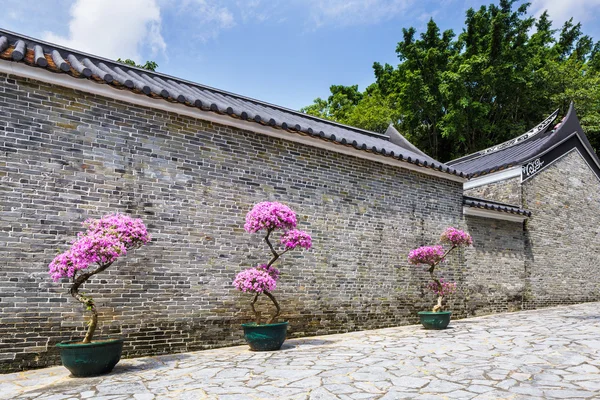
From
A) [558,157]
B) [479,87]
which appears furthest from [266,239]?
[479,87]

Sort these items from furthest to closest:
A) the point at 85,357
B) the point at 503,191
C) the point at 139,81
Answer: the point at 503,191 → the point at 139,81 → the point at 85,357

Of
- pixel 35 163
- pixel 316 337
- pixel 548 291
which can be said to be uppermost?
pixel 35 163

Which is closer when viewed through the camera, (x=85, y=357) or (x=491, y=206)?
(x=85, y=357)

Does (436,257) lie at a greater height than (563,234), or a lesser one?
lesser

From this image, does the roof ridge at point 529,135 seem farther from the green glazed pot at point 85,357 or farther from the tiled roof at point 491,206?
the green glazed pot at point 85,357

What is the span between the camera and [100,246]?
15.6 ft

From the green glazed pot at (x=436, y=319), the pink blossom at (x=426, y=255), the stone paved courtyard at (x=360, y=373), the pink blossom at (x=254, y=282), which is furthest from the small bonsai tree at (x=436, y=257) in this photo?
the pink blossom at (x=254, y=282)

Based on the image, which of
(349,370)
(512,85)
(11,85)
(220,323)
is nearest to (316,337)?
(220,323)

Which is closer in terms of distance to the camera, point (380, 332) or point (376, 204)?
point (380, 332)

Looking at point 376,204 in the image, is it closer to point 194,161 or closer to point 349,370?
point 194,161

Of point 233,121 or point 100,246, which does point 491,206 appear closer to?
point 233,121

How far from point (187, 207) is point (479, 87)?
66.6ft

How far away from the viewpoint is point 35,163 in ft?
17.7

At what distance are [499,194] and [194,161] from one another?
9.86 metres
